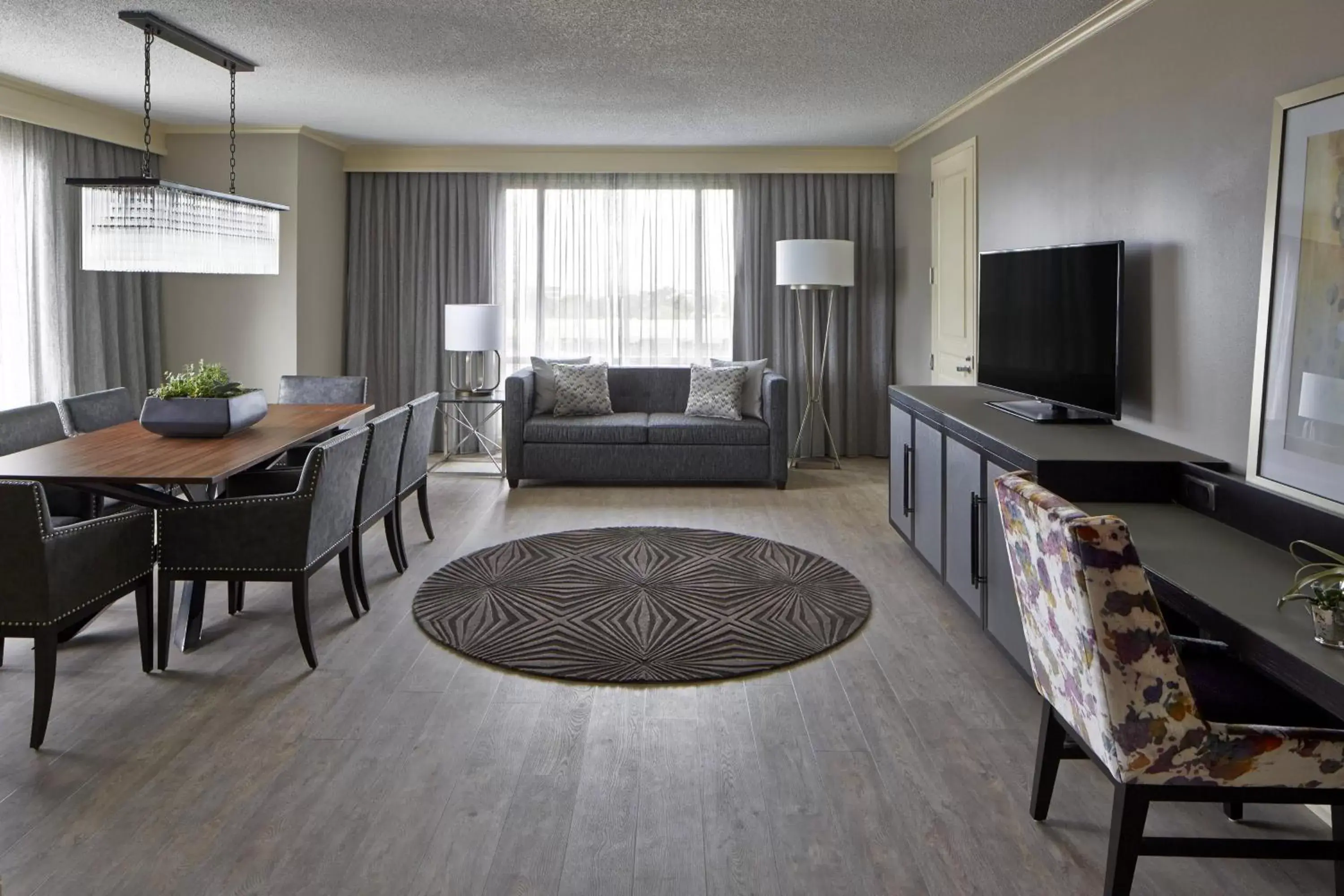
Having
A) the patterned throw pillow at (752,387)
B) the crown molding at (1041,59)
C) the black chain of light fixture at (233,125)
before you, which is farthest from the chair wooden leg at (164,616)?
the patterned throw pillow at (752,387)

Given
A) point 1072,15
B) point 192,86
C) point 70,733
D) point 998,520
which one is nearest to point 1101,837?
point 998,520

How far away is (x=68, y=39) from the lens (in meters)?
4.39

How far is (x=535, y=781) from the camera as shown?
2672 mm

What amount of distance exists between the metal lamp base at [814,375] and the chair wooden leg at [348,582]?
13.6 ft

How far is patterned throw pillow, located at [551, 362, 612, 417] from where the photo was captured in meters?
6.98

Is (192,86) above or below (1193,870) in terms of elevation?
above

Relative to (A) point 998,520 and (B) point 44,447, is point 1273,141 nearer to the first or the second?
(A) point 998,520

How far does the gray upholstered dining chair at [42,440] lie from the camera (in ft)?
12.8

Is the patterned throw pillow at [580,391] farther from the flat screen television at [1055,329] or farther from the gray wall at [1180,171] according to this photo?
the gray wall at [1180,171]

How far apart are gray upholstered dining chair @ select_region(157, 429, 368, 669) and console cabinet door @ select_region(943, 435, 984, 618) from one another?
2.33m

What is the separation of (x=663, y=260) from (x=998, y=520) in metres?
4.75

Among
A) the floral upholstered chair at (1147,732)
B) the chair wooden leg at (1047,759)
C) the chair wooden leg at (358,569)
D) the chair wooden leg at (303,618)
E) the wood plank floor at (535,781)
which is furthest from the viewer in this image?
the chair wooden leg at (358,569)

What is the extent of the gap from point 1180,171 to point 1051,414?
105cm

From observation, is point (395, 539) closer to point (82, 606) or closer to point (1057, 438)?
point (82, 606)
